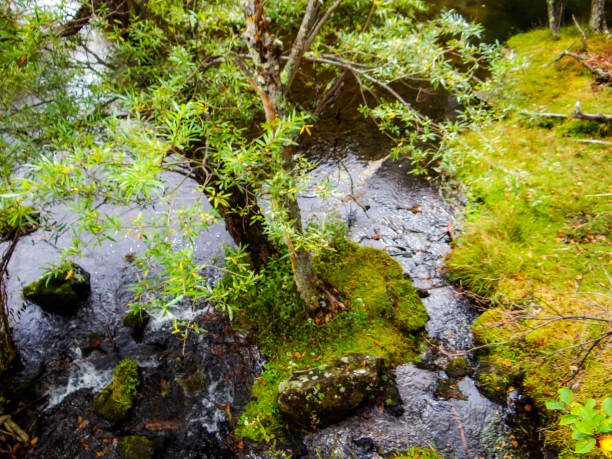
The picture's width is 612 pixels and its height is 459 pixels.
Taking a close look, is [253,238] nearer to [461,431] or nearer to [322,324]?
[322,324]

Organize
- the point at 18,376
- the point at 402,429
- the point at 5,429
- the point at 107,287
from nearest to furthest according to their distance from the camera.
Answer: the point at 402,429, the point at 5,429, the point at 18,376, the point at 107,287

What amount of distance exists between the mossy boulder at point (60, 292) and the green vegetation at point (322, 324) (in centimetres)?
427

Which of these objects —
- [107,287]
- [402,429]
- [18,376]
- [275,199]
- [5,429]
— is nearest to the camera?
[275,199]

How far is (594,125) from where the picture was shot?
9312 mm

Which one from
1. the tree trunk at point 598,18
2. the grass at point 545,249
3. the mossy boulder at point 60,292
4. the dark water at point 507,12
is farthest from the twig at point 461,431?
the dark water at point 507,12

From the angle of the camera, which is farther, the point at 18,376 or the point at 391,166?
the point at 391,166

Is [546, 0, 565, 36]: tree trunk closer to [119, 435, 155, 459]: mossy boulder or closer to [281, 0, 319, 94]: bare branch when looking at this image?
[281, 0, 319, 94]: bare branch

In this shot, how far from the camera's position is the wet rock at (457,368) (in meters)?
5.77

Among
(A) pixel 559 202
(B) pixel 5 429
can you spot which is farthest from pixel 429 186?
(B) pixel 5 429

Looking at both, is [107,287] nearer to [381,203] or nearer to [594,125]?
[381,203]

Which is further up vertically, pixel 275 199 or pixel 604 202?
pixel 275 199

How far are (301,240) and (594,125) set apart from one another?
10.3 metres

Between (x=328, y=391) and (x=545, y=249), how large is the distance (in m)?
5.54

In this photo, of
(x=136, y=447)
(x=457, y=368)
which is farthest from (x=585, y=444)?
(x=136, y=447)
